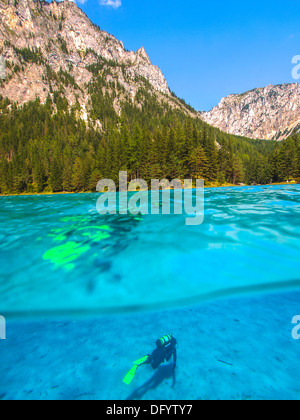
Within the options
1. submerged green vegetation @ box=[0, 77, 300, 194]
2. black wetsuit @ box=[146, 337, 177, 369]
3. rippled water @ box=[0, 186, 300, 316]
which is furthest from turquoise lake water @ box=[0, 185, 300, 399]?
submerged green vegetation @ box=[0, 77, 300, 194]

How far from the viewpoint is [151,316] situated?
4891mm

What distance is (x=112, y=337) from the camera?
4.40 m

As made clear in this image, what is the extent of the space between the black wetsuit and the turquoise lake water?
0.19 metres

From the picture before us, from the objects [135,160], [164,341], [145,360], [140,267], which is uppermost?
[135,160]

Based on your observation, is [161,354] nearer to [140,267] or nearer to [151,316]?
[151,316]

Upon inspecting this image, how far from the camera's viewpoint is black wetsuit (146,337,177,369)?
3670mm

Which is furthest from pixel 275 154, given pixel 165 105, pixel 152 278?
pixel 165 105

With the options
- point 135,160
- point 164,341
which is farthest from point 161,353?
point 135,160

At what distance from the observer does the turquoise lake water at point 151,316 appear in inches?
135

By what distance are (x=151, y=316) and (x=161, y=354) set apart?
3.87 ft

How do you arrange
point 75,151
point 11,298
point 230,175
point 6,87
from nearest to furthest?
point 11,298 < point 230,175 < point 75,151 < point 6,87

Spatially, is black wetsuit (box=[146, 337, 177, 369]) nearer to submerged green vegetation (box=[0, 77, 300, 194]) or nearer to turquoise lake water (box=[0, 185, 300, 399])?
turquoise lake water (box=[0, 185, 300, 399])

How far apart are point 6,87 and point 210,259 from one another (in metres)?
228
